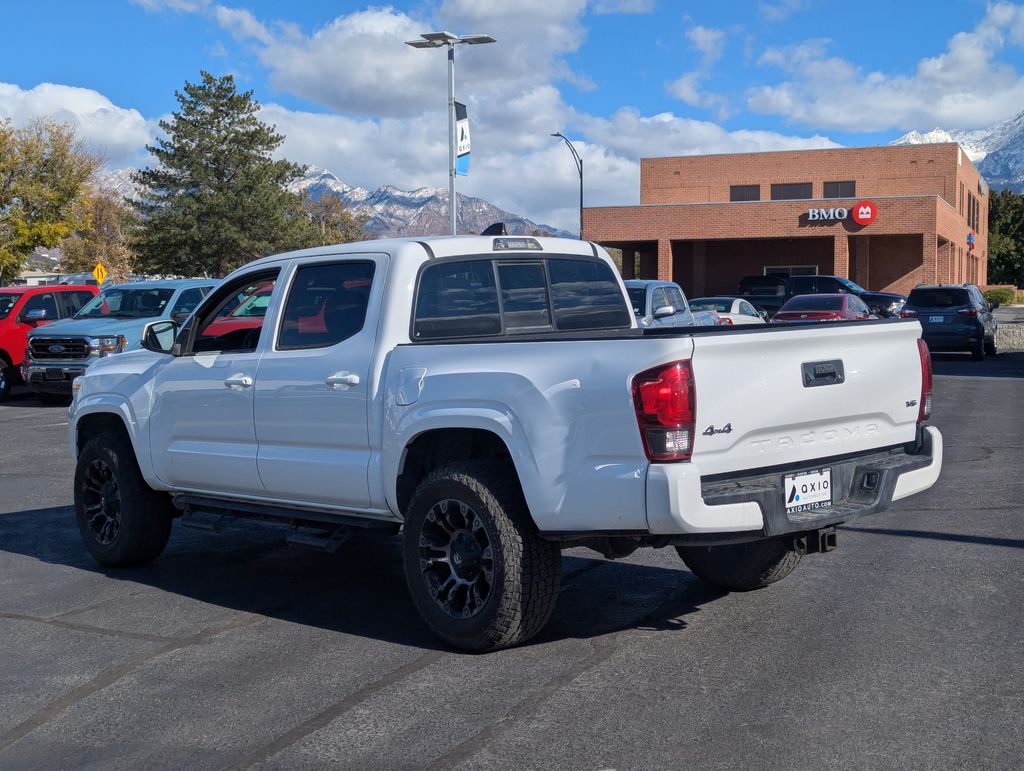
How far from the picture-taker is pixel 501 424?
5.29 meters

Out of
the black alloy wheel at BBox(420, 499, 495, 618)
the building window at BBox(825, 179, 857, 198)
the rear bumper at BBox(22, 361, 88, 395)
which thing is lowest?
the black alloy wheel at BBox(420, 499, 495, 618)

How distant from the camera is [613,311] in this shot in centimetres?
702

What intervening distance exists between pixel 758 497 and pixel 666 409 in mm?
608

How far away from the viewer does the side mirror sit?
731cm

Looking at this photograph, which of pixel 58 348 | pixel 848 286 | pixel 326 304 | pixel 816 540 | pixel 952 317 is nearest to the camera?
pixel 816 540

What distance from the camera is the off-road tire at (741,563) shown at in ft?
20.8

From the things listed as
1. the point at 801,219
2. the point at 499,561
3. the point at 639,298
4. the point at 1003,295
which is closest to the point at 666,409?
the point at 499,561

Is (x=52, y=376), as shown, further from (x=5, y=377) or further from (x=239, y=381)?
(x=239, y=381)

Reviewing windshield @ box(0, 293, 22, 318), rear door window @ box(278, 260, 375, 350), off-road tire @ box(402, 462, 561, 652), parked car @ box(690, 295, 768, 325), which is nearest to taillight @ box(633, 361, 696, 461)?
off-road tire @ box(402, 462, 561, 652)

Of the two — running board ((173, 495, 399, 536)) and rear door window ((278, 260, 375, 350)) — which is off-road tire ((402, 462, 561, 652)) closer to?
running board ((173, 495, 399, 536))

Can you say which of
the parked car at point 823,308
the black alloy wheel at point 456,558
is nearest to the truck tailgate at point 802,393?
the black alloy wheel at point 456,558

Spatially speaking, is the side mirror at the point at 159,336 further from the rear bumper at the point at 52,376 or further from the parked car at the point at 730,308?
the parked car at the point at 730,308

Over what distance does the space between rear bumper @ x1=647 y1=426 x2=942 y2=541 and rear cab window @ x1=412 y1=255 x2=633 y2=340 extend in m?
1.72

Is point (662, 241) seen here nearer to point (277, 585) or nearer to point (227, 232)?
point (227, 232)
